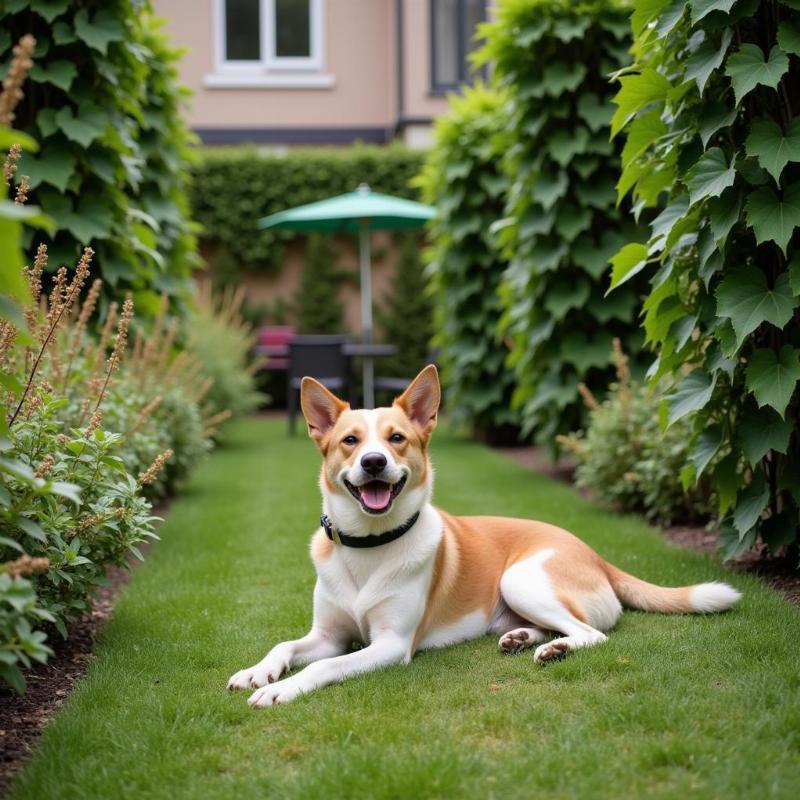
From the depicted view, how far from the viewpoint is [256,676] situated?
12.1 feet

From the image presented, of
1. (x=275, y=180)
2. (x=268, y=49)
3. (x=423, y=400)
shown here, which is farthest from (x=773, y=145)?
(x=268, y=49)

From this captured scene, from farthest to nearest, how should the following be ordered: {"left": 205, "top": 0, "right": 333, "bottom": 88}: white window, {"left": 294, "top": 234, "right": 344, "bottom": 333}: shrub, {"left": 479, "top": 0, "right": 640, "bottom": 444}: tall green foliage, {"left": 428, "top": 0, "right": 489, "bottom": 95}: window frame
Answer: {"left": 205, "top": 0, "right": 333, "bottom": 88}: white window, {"left": 428, "top": 0, "right": 489, "bottom": 95}: window frame, {"left": 294, "top": 234, "right": 344, "bottom": 333}: shrub, {"left": 479, "top": 0, "right": 640, "bottom": 444}: tall green foliage

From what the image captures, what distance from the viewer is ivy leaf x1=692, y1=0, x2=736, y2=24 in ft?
13.7

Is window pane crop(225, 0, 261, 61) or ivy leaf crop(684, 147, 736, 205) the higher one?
window pane crop(225, 0, 261, 61)

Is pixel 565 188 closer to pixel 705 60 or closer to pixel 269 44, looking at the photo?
pixel 705 60

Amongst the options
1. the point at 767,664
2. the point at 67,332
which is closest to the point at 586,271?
the point at 67,332

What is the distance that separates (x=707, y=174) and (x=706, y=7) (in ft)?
2.32

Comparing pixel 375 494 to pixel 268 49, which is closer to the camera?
pixel 375 494

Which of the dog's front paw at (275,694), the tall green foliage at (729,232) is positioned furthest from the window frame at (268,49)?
the dog's front paw at (275,694)

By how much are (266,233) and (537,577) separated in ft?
43.8

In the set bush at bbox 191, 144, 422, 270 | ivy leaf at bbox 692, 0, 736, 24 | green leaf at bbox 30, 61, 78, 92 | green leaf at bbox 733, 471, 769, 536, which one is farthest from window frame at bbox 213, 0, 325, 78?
green leaf at bbox 733, 471, 769, 536

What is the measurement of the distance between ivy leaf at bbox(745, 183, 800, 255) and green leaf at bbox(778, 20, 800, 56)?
56 centimetres

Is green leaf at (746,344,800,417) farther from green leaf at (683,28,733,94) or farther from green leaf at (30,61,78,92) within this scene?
green leaf at (30,61,78,92)

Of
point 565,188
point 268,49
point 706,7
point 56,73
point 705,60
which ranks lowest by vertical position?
point 565,188
